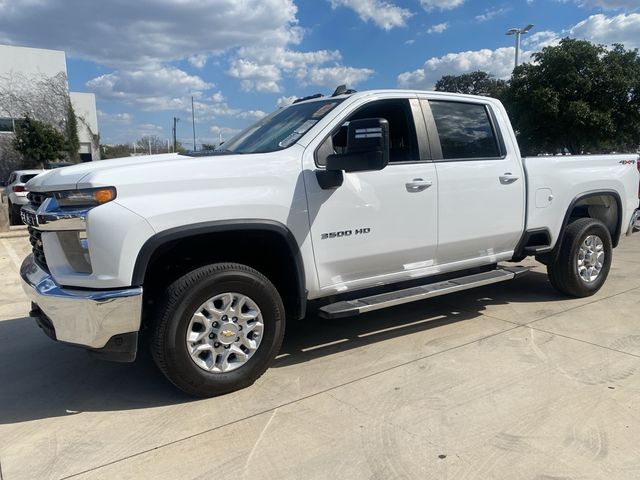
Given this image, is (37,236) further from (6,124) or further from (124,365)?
(6,124)

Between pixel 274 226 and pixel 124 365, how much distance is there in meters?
1.82

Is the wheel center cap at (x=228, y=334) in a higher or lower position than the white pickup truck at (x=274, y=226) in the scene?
lower

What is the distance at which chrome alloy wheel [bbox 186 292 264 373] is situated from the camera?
348 centimetres

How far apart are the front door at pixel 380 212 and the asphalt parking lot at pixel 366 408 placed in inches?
27.7

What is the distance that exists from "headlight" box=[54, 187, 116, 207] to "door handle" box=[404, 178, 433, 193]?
225 centimetres

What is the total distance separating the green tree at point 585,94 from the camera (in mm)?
20844

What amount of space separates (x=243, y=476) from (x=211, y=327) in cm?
107

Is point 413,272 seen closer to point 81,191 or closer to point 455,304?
point 455,304

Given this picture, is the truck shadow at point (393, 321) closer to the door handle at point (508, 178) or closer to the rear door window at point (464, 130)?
the door handle at point (508, 178)

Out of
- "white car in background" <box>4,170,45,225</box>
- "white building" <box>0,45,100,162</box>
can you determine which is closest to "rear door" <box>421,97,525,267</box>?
"white car in background" <box>4,170,45,225</box>

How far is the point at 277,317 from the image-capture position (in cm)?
374

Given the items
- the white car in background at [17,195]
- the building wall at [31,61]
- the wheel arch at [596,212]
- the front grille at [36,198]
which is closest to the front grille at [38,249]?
the front grille at [36,198]

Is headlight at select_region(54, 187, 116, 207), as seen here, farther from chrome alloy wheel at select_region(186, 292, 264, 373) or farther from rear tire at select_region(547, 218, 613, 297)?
rear tire at select_region(547, 218, 613, 297)

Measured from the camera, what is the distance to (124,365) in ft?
14.1
